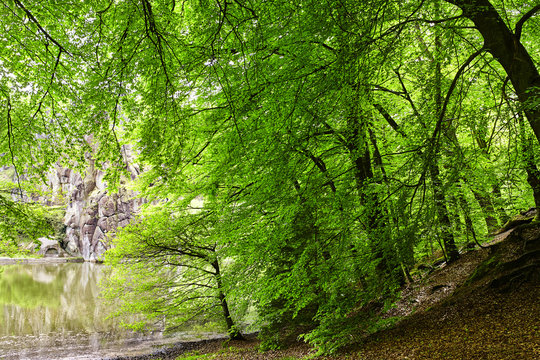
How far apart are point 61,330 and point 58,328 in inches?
22.6

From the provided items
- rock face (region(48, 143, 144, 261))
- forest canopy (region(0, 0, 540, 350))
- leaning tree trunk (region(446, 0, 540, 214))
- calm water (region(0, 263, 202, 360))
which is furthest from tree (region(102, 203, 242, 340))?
rock face (region(48, 143, 144, 261))

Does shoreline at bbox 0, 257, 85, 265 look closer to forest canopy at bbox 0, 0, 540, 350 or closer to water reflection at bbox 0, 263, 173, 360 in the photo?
water reflection at bbox 0, 263, 173, 360

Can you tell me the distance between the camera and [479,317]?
4992 mm

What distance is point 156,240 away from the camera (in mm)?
11227

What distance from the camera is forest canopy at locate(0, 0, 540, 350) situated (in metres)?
4.24

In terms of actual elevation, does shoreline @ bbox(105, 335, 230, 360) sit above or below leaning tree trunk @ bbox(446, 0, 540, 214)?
below

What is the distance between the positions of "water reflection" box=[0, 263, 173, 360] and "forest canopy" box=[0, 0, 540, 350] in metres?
11.1

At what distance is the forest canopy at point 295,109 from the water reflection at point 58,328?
11142 mm

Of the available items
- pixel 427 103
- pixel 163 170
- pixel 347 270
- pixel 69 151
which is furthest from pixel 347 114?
pixel 69 151

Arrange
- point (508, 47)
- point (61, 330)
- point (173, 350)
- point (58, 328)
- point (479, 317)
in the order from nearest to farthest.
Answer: point (508, 47) < point (479, 317) < point (173, 350) < point (61, 330) < point (58, 328)

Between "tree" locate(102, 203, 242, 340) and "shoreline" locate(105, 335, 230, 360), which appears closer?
"tree" locate(102, 203, 242, 340)

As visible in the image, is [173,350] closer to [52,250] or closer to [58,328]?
[58,328]

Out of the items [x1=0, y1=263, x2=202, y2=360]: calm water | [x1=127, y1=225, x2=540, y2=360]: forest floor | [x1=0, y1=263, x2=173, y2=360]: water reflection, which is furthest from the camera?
[x1=0, y1=263, x2=173, y2=360]: water reflection

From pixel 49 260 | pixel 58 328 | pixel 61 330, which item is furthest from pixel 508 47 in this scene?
pixel 49 260
